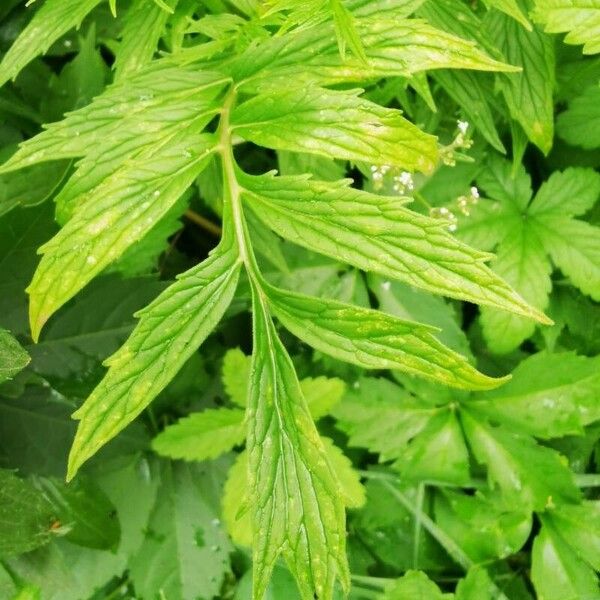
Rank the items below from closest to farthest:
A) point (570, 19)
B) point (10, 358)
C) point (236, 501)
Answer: point (10, 358)
point (570, 19)
point (236, 501)

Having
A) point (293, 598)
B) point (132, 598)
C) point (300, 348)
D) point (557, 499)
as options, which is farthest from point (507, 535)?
point (132, 598)

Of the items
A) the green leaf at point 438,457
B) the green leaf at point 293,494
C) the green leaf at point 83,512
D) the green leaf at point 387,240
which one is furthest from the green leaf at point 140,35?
the green leaf at point 438,457

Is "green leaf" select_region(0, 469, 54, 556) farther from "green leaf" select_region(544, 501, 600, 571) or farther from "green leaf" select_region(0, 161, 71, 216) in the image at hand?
"green leaf" select_region(544, 501, 600, 571)

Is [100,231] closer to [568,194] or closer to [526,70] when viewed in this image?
[526,70]

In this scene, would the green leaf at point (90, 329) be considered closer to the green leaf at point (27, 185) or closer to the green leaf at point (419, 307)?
the green leaf at point (27, 185)

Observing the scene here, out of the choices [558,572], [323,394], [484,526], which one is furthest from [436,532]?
[323,394]

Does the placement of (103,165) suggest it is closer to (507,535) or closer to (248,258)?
(248,258)

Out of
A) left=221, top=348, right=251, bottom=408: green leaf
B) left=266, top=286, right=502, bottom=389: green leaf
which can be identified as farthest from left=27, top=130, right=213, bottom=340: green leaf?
left=221, top=348, right=251, bottom=408: green leaf
